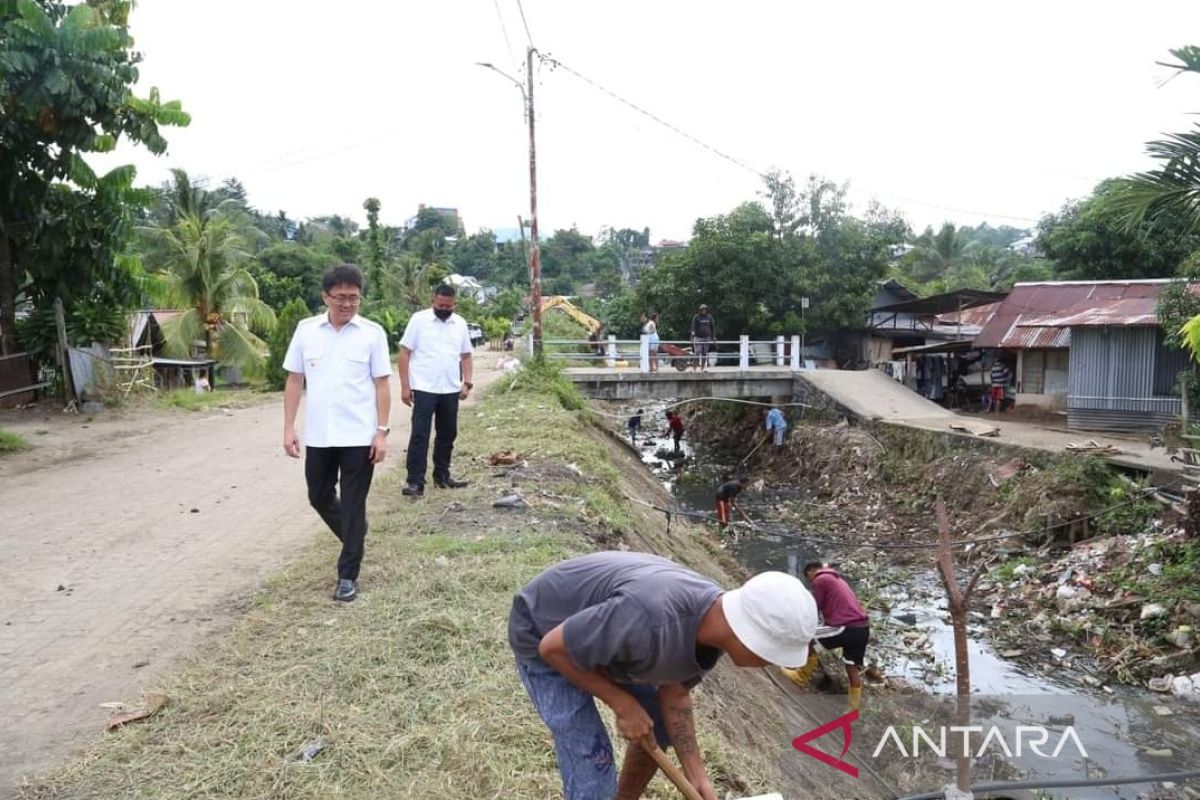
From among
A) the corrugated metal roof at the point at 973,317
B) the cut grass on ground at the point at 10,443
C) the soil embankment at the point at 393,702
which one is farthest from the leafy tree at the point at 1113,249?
the cut grass on ground at the point at 10,443

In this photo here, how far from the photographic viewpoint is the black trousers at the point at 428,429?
6.53 m

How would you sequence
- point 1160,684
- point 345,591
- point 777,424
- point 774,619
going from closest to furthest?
point 774,619
point 345,591
point 1160,684
point 777,424

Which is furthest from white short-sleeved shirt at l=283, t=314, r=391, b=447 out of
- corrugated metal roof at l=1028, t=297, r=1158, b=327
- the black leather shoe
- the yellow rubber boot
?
corrugated metal roof at l=1028, t=297, r=1158, b=327

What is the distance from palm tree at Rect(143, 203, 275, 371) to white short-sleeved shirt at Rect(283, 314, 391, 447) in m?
20.4

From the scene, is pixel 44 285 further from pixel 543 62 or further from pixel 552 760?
pixel 552 760

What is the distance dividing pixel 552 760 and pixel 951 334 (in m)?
23.7

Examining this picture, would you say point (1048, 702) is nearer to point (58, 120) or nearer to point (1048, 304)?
point (1048, 304)

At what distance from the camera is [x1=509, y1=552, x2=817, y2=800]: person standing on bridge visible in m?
2.04

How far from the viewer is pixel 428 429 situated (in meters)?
6.59

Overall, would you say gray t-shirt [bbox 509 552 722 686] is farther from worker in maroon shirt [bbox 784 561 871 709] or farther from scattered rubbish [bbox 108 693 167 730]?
worker in maroon shirt [bbox 784 561 871 709]

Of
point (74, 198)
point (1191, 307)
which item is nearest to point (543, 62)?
point (74, 198)

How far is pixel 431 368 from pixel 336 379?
7.36 ft

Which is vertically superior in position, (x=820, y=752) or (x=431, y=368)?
(x=431, y=368)

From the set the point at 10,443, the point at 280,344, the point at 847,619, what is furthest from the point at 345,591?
the point at 280,344
